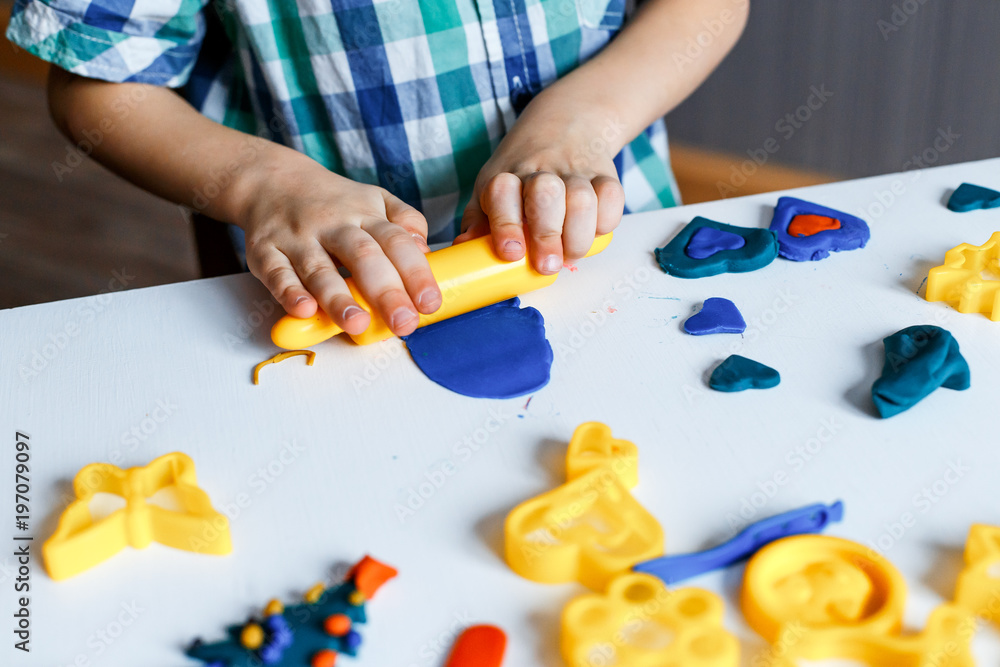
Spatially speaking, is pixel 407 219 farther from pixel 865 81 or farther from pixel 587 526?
pixel 865 81

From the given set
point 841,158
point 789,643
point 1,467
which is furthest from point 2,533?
point 841,158

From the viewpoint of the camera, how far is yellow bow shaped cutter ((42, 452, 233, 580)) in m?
0.38

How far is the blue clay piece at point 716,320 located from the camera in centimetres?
52

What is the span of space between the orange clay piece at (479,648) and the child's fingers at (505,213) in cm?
25

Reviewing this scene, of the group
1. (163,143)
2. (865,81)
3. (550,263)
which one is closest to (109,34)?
(163,143)

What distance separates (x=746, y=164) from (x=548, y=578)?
4.85 feet

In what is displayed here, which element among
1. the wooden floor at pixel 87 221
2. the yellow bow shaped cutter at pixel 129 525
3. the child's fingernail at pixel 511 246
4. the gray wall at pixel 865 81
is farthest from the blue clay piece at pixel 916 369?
the wooden floor at pixel 87 221

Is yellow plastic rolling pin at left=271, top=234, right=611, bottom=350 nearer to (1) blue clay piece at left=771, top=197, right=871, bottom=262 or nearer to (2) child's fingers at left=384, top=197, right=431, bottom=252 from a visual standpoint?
(2) child's fingers at left=384, top=197, right=431, bottom=252

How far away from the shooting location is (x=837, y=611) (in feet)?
1.17

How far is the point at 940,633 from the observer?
34 centimetres

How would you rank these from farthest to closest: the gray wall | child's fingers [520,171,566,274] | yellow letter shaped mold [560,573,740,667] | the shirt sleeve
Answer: the gray wall
the shirt sleeve
child's fingers [520,171,566,274]
yellow letter shaped mold [560,573,740,667]

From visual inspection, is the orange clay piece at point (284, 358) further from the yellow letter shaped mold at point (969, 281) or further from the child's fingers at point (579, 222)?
the yellow letter shaped mold at point (969, 281)

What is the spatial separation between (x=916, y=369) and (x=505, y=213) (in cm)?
26

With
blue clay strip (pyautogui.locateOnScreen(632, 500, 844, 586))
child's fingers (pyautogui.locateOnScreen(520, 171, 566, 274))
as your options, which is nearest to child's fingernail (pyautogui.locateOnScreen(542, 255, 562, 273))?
child's fingers (pyautogui.locateOnScreen(520, 171, 566, 274))
